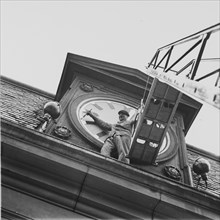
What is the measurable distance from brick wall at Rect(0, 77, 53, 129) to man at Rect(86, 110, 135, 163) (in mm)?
1150

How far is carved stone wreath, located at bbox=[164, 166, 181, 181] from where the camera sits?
6.82 meters

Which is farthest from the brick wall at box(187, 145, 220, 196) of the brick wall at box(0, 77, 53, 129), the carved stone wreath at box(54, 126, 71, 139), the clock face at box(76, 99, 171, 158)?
the brick wall at box(0, 77, 53, 129)

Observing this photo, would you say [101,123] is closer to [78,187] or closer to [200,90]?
[78,187]

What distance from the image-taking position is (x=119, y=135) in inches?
272

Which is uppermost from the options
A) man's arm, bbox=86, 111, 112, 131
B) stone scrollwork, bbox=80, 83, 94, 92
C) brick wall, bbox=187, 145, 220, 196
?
stone scrollwork, bbox=80, 83, 94, 92

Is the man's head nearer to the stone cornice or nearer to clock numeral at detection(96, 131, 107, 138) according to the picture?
clock numeral at detection(96, 131, 107, 138)

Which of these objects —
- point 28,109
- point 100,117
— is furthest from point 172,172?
point 28,109

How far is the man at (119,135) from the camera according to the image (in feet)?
21.5

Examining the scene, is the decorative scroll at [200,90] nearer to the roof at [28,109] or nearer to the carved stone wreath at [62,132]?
the carved stone wreath at [62,132]

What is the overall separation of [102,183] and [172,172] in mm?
2116

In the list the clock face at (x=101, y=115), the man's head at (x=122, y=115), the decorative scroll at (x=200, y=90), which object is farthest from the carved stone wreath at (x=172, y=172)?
the decorative scroll at (x=200, y=90)

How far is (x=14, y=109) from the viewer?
307 inches

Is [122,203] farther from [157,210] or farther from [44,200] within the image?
[44,200]

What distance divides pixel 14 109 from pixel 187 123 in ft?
13.0
